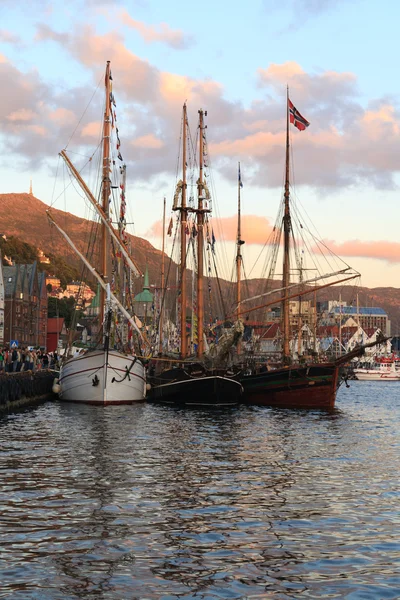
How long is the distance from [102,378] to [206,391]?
7.53m

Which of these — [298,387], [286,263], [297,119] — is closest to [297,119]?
[297,119]

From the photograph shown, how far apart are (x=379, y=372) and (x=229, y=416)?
143720 millimetres

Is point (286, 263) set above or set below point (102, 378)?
above

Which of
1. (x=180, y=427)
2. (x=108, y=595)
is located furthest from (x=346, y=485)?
(x=180, y=427)

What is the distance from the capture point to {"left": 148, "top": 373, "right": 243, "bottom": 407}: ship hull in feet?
202

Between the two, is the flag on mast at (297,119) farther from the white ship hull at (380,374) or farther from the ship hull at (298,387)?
the white ship hull at (380,374)

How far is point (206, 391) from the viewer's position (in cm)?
6178

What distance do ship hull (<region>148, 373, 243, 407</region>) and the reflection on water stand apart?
24807mm

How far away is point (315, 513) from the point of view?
19516mm

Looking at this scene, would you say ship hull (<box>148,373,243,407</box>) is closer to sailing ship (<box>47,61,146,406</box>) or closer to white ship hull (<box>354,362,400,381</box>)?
sailing ship (<box>47,61,146,406</box>)

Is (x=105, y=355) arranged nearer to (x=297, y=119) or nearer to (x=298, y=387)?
(x=298, y=387)

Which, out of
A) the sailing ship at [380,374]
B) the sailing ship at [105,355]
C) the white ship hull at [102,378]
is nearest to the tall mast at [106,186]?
the sailing ship at [105,355]

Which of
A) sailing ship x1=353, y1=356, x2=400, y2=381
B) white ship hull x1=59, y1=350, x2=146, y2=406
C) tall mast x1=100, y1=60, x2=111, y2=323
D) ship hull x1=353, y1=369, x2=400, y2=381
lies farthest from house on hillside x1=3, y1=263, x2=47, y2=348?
white ship hull x1=59, y1=350, x2=146, y2=406

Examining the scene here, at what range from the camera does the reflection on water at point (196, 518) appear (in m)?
13.8
